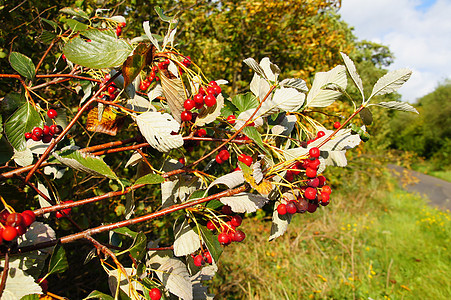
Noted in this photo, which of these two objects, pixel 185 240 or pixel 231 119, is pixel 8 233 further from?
pixel 231 119

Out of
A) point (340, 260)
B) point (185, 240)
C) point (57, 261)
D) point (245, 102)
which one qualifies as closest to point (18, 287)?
point (57, 261)

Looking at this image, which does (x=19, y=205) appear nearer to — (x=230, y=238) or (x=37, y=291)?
(x=37, y=291)

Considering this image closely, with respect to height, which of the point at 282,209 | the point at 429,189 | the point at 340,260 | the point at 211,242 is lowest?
the point at 340,260

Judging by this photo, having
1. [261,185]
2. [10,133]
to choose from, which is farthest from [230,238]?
[10,133]

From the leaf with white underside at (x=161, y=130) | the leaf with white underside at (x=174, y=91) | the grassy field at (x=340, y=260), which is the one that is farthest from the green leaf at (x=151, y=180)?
the grassy field at (x=340, y=260)

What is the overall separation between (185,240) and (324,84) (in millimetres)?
551

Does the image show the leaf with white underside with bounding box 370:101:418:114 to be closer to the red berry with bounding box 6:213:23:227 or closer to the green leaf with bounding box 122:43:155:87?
the green leaf with bounding box 122:43:155:87

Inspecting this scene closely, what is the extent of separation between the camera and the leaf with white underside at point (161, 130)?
0.63m

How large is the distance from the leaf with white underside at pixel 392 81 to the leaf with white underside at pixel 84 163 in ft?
1.93

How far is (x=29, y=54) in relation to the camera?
1.42 m

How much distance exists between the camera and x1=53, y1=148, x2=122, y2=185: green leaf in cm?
56

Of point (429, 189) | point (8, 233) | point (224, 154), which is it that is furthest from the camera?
point (429, 189)

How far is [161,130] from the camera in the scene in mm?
636

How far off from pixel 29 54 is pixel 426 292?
13.4 ft
